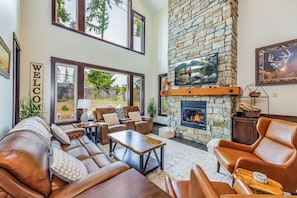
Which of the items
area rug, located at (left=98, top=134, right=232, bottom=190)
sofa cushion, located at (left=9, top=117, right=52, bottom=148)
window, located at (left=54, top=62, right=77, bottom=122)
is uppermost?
window, located at (left=54, top=62, right=77, bottom=122)

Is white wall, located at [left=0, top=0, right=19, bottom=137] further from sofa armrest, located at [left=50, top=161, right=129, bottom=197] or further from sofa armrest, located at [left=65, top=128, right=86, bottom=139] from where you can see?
sofa armrest, located at [left=50, top=161, right=129, bottom=197]

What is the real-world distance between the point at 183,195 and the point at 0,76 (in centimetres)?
248

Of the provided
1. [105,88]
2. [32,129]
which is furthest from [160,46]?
[32,129]

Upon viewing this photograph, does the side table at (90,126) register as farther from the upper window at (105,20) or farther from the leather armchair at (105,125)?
the upper window at (105,20)

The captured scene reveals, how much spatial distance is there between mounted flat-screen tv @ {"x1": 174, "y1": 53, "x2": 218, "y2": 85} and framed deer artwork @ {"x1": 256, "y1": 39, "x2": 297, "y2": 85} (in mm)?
992

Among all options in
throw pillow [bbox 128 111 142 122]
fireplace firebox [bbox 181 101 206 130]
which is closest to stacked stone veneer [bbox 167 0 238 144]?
fireplace firebox [bbox 181 101 206 130]

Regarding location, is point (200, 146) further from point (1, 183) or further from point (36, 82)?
point (36, 82)

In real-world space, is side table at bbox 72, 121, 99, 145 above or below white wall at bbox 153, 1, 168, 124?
below

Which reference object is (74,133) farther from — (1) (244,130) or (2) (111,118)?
(1) (244,130)

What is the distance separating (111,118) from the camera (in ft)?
14.6

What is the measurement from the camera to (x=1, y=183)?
85cm

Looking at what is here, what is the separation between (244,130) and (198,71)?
1909mm

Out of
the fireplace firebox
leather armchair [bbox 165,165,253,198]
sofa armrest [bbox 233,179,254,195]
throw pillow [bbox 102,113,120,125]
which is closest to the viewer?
leather armchair [bbox 165,165,253,198]

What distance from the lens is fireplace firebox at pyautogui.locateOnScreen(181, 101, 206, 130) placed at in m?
4.13
